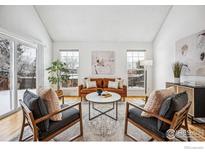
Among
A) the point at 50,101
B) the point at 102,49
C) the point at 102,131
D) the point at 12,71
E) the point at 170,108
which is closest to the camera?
the point at 170,108

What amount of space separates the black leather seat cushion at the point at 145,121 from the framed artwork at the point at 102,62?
327cm

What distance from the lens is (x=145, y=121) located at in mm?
1738

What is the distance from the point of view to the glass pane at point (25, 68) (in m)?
3.44

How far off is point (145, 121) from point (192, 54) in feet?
7.29

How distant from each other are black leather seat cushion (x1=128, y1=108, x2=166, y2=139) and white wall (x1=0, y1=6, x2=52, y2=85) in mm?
3047

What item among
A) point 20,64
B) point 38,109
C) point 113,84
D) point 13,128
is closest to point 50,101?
point 38,109

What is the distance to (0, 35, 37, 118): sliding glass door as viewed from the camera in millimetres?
2963

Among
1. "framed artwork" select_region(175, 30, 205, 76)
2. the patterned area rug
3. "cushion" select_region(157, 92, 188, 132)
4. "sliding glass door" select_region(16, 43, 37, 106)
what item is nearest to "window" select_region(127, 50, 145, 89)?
"framed artwork" select_region(175, 30, 205, 76)

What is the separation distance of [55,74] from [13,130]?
2.67 meters

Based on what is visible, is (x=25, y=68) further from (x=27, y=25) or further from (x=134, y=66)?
(x=134, y=66)

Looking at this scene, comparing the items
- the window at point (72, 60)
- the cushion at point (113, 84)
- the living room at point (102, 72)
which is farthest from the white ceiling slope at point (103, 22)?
the cushion at point (113, 84)

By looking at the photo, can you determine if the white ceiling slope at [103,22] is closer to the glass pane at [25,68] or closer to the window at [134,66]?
the window at [134,66]
